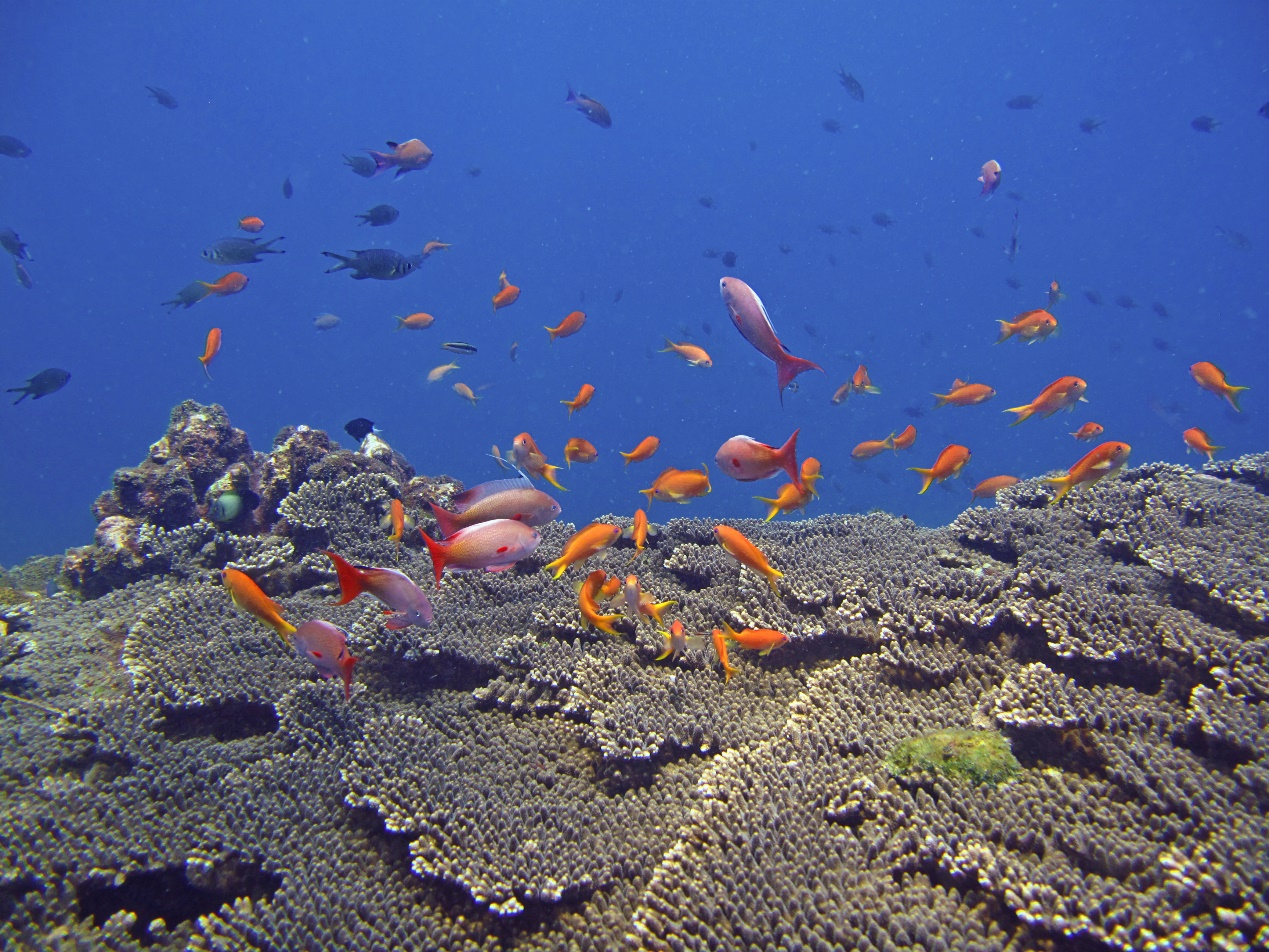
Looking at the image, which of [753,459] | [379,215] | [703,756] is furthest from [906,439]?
[379,215]

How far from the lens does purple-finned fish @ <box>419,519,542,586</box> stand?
2996 millimetres

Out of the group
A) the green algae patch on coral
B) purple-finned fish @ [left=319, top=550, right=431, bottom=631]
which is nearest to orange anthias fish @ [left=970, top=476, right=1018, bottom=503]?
the green algae patch on coral

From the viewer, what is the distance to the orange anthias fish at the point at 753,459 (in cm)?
333

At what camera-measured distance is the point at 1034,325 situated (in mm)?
6777

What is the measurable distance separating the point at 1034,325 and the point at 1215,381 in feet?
5.84

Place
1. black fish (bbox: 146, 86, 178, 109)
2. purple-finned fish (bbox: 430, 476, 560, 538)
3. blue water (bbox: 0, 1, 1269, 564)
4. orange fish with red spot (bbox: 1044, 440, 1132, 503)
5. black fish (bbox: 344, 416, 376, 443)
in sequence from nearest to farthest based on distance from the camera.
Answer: purple-finned fish (bbox: 430, 476, 560, 538) < orange fish with red spot (bbox: 1044, 440, 1132, 503) < black fish (bbox: 344, 416, 376, 443) < black fish (bbox: 146, 86, 178, 109) < blue water (bbox: 0, 1, 1269, 564)

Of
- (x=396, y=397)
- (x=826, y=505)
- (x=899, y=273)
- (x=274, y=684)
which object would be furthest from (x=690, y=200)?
(x=274, y=684)

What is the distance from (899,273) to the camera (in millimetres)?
107812

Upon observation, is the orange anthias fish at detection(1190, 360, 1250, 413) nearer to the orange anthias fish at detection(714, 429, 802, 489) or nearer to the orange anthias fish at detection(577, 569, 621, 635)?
the orange anthias fish at detection(714, 429, 802, 489)

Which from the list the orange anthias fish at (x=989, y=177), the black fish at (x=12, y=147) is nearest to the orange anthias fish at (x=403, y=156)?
the orange anthias fish at (x=989, y=177)

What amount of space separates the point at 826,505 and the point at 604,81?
11630cm

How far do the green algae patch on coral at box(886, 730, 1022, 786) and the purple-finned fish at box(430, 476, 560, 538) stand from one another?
2.53m

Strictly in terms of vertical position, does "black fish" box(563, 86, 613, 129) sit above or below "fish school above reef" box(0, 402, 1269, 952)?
above

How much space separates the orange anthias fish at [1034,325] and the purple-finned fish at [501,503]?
242 inches
